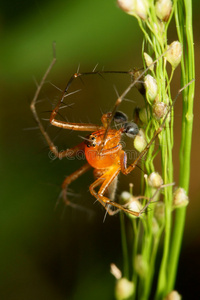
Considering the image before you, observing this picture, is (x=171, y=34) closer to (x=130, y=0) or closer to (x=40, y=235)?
(x=130, y=0)

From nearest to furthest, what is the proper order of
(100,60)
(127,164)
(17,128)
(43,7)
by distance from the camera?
1. (127,164)
2. (43,7)
3. (100,60)
4. (17,128)

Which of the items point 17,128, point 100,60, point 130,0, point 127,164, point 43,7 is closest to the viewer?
point 130,0

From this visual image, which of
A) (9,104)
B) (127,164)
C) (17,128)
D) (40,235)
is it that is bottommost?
(40,235)

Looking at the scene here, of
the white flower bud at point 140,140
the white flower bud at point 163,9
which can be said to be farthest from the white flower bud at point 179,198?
the white flower bud at point 163,9

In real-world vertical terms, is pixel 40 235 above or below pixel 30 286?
above

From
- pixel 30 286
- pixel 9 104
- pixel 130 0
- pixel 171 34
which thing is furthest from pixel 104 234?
pixel 130 0

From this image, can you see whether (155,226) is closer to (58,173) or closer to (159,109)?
(159,109)

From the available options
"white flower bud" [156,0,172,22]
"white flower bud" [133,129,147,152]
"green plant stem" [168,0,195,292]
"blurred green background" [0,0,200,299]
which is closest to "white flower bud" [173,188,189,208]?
"green plant stem" [168,0,195,292]

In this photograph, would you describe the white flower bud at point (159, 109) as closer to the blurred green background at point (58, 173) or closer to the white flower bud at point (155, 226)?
the white flower bud at point (155, 226)
